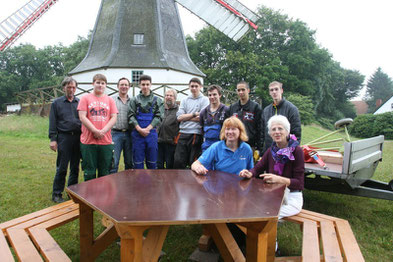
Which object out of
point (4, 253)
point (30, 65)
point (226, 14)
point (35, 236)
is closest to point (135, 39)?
point (226, 14)

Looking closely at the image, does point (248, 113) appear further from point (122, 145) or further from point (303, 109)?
point (303, 109)

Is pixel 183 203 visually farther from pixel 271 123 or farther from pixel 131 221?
pixel 271 123

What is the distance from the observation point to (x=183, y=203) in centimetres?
186

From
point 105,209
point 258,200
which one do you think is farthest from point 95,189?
point 258,200

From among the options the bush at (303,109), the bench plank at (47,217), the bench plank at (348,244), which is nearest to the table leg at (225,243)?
the bench plank at (348,244)

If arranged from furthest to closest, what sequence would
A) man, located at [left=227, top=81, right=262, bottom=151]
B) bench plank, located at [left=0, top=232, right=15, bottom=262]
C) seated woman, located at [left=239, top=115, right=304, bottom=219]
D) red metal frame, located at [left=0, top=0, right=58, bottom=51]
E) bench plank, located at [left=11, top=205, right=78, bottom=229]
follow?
red metal frame, located at [left=0, top=0, right=58, bottom=51] → man, located at [left=227, top=81, right=262, bottom=151] → seated woman, located at [left=239, top=115, right=304, bottom=219] → bench plank, located at [left=11, top=205, right=78, bottom=229] → bench plank, located at [left=0, top=232, right=15, bottom=262]

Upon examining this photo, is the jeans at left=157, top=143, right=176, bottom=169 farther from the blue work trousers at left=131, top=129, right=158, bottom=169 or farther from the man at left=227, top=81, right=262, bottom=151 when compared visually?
the man at left=227, top=81, right=262, bottom=151

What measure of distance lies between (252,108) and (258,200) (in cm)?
227

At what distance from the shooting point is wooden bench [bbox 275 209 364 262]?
1.95m

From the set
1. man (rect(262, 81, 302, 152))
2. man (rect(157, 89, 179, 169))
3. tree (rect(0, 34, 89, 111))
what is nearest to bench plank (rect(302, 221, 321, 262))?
man (rect(262, 81, 302, 152))

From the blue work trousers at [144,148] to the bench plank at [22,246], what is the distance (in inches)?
82.7

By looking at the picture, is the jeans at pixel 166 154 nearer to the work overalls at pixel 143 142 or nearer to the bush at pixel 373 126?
the work overalls at pixel 143 142

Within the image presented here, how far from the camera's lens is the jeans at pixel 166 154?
4684 mm

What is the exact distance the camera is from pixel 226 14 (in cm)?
1930
